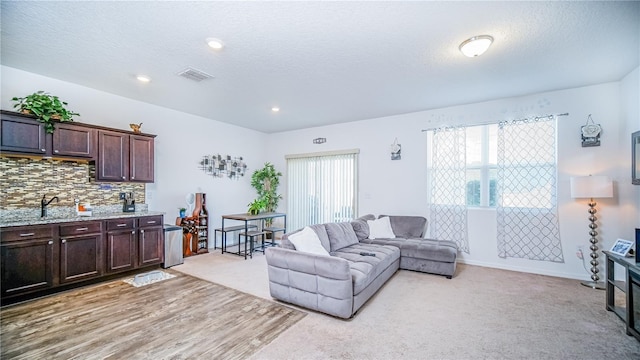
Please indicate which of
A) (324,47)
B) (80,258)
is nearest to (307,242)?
(324,47)

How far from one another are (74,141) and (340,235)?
12.9 feet

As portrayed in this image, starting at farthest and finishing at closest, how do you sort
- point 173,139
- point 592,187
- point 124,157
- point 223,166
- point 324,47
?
1. point 223,166
2. point 173,139
3. point 124,157
4. point 592,187
5. point 324,47

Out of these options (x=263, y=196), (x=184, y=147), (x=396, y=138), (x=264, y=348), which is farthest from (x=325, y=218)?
(x=264, y=348)

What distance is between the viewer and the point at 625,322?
8.22 ft

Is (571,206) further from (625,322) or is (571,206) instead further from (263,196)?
(263,196)

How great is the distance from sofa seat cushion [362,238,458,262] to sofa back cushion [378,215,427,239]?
29 cm

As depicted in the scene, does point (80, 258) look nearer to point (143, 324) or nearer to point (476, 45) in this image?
point (143, 324)

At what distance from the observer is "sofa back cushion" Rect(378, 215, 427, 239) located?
4.82 meters

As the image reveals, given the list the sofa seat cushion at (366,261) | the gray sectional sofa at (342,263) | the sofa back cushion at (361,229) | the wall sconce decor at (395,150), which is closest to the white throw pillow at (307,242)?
the gray sectional sofa at (342,263)

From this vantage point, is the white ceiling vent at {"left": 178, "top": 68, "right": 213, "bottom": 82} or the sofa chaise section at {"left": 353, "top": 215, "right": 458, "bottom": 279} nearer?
the white ceiling vent at {"left": 178, "top": 68, "right": 213, "bottom": 82}

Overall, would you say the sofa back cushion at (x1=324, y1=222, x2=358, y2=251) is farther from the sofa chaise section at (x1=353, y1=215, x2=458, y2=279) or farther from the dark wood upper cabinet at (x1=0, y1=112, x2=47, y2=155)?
the dark wood upper cabinet at (x1=0, y1=112, x2=47, y2=155)

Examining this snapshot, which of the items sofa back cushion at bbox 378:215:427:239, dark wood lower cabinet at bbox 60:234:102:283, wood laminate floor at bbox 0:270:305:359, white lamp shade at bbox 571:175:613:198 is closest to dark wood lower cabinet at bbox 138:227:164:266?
dark wood lower cabinet at bbox 60:234:102:283

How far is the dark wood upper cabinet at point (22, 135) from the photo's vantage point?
10.0 ft

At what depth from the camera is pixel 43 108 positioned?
10.8 feet
